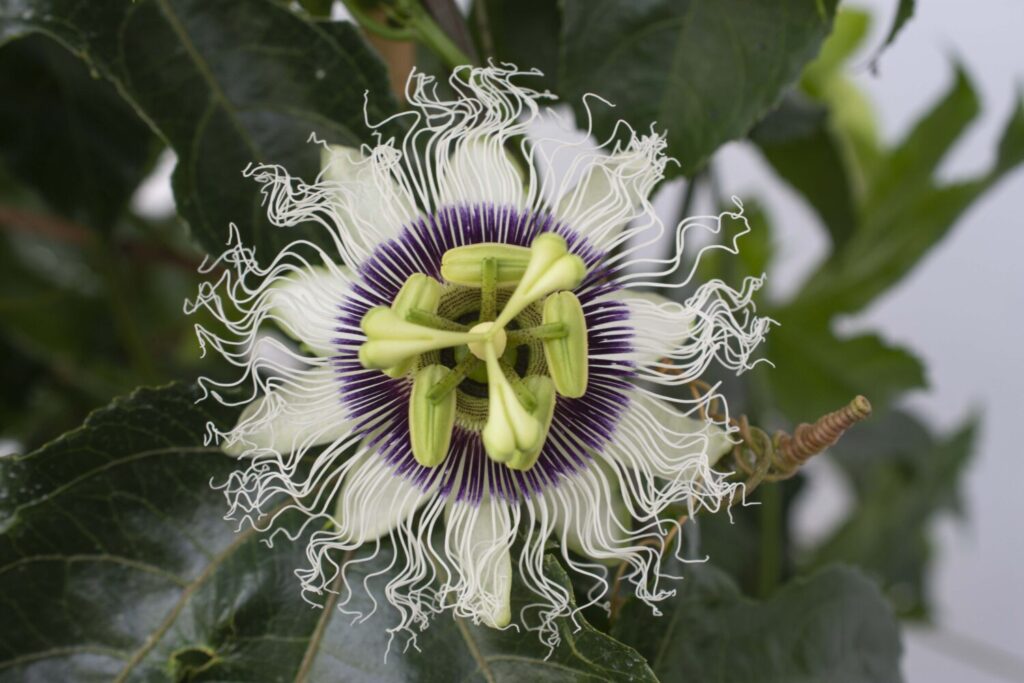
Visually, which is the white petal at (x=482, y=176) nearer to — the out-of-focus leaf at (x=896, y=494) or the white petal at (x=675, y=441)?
the white petal at (x=675, y=441)

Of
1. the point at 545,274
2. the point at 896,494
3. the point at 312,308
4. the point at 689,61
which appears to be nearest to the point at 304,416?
the point at 312,308

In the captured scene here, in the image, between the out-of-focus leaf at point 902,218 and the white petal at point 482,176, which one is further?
the out-of-focus leaf at point 902,218

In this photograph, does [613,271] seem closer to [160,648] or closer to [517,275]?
[517,275]

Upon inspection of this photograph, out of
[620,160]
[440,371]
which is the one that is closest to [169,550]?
[440,371]

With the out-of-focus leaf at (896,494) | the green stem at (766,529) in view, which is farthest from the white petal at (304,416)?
the out-of-focus leaf at (896,494)

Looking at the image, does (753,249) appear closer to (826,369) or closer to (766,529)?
(826,369)
